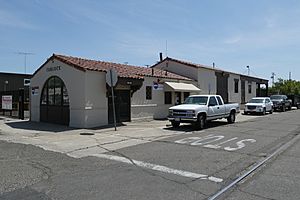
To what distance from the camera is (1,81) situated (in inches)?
1380

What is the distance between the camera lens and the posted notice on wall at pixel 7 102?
80.2 feet

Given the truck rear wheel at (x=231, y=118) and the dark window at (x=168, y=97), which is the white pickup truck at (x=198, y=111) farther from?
the dark window at (x=168, y=97)

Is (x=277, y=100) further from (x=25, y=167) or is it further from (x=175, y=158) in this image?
(x=25, y=167)

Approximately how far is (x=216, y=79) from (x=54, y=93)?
733 inches

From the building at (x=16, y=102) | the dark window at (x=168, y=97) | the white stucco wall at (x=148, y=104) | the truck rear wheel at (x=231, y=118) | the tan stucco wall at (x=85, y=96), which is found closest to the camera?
the tan stucco wall at (x=85, y=96)

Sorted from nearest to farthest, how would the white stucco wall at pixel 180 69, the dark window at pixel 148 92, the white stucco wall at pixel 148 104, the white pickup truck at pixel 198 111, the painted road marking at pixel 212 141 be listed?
the painted road marking at pixel 212 141 < the white pickup truck at pixel 198 111 < the white stucco wall at pixel 148 104 < the dark window at pixel 148 92 < the white stucco wall at pixel 180 69

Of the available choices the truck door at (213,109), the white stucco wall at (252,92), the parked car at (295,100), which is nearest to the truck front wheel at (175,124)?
the truck door at (213,109)

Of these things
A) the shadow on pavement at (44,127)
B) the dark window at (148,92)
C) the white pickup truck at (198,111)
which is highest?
the dark window at (148,92)

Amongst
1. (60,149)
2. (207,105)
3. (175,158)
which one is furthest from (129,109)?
(175,158)

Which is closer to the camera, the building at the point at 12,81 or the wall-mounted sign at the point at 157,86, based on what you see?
the wall-mounted sign at the point at 157,86

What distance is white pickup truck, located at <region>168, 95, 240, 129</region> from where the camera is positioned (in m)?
16.9

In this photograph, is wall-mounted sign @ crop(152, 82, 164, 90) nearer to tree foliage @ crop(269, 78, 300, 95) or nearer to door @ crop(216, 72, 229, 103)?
door @ crop(216, 72, 229, 103)

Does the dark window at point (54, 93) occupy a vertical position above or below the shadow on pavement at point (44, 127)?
above

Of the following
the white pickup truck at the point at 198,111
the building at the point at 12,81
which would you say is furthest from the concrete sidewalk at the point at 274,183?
the building at the point at 12,81
